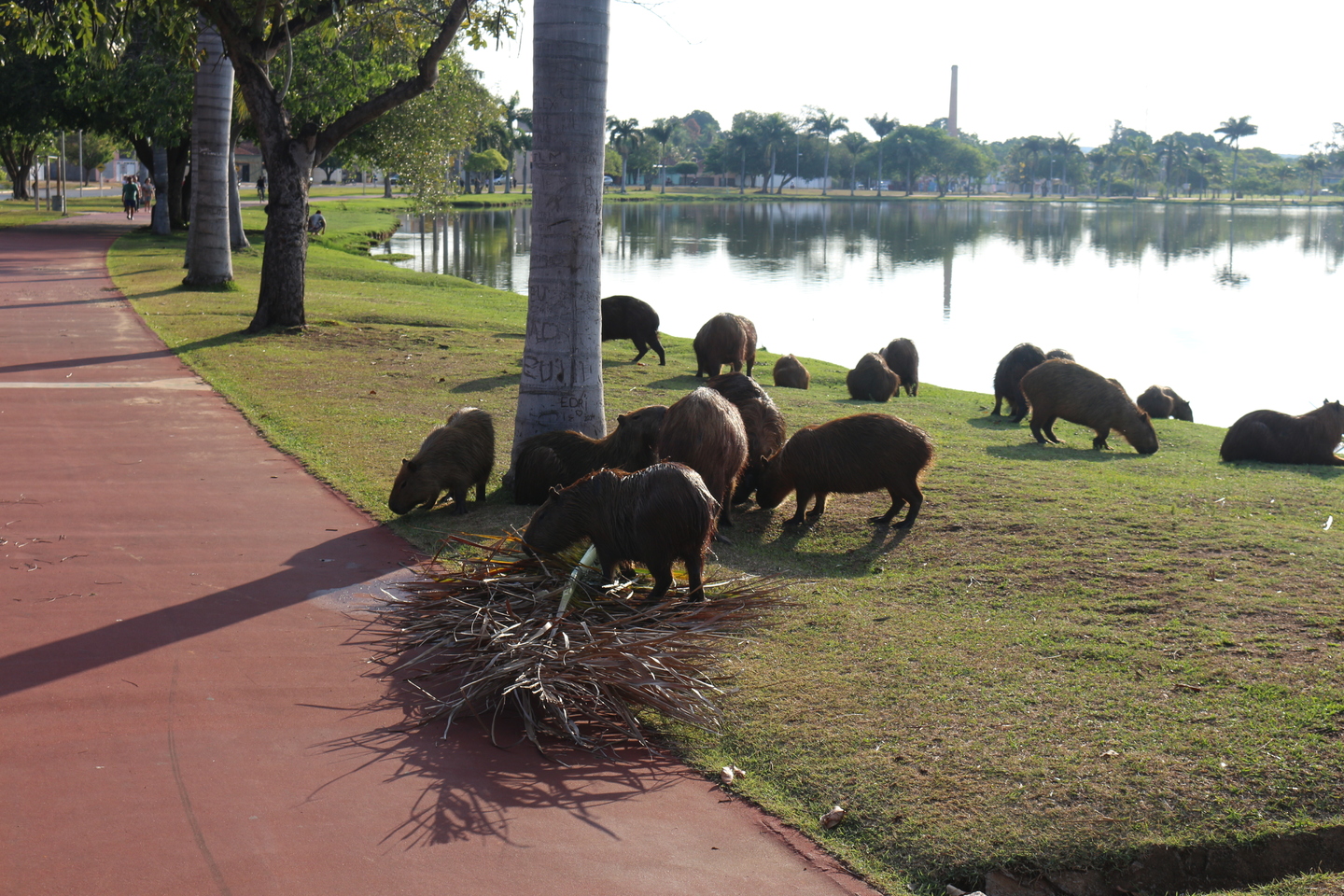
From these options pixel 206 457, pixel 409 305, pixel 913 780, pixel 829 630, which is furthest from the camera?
pixel 409 305

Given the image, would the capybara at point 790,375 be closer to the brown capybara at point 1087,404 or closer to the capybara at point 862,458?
the brown capybara at point 1087,404

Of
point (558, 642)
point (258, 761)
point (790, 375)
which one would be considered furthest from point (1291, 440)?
point (258, 761)

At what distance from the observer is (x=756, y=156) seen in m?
136

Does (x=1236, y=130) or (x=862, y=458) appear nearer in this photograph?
(x=862, y=458)

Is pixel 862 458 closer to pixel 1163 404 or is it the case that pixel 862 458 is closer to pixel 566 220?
pixel 566 220

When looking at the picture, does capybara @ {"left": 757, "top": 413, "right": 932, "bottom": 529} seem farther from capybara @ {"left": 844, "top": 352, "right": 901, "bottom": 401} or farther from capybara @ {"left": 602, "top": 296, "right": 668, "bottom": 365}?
capybara @ {"left": 602, "top": 296, "right": 668, "bottom": 365}

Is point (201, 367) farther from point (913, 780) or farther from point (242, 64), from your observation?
point (913, 780)

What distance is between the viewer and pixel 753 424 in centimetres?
818

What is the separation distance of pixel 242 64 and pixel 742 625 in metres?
12.4

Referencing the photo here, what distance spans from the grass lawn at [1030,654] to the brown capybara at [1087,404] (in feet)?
1.16

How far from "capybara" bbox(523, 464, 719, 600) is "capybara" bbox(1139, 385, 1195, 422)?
39.8 ft

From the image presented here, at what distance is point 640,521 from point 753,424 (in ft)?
8.76

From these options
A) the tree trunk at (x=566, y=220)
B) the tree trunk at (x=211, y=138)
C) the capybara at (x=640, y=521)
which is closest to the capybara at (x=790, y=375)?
the tree trunk at (x=566, y=220)

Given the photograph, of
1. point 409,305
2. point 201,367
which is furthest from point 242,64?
point 409,305
